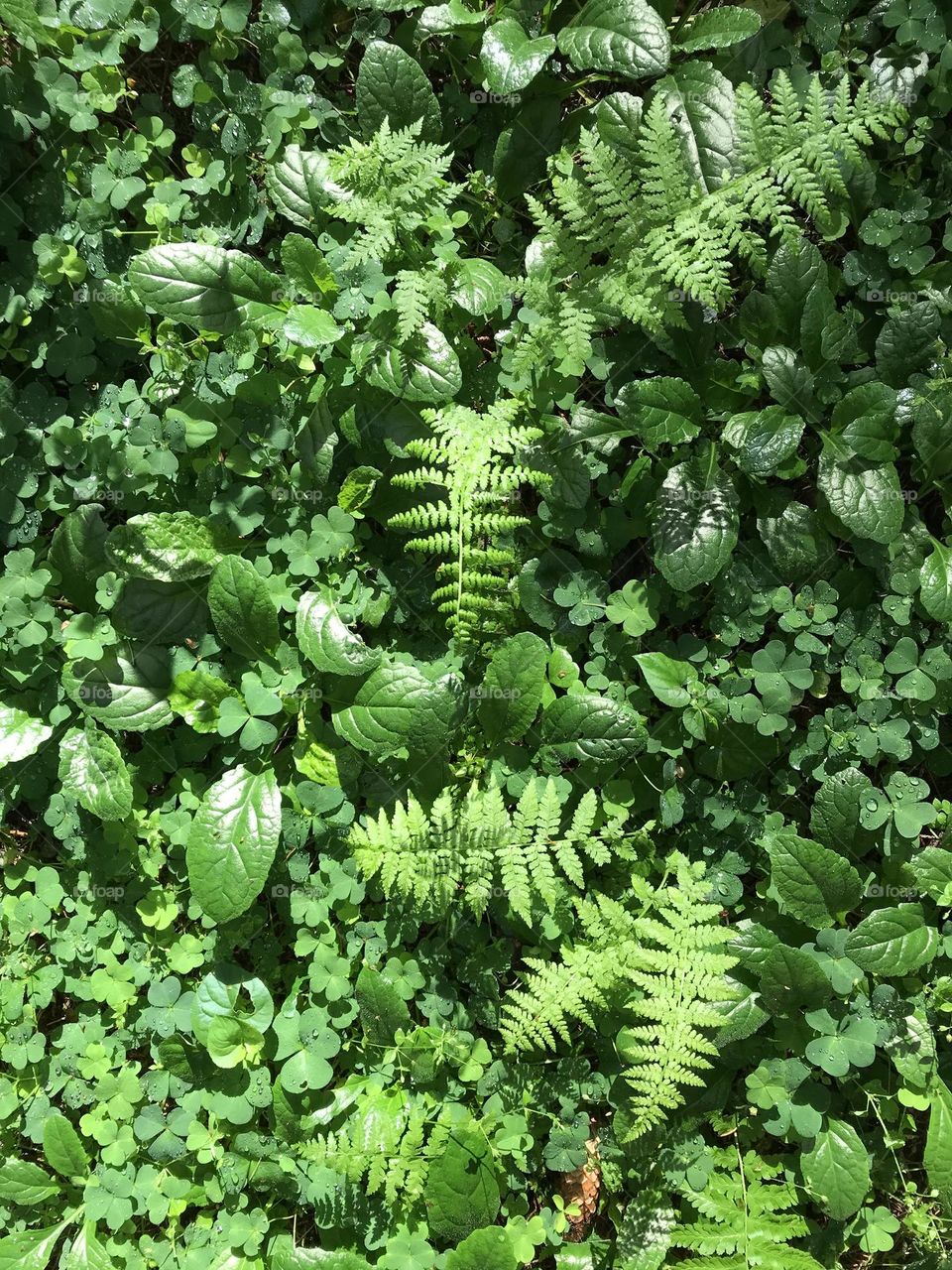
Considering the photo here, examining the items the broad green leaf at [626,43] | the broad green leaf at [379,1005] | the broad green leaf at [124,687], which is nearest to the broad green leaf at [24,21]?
the broad green leaf at [626,43]

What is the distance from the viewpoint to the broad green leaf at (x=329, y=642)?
10.7ft

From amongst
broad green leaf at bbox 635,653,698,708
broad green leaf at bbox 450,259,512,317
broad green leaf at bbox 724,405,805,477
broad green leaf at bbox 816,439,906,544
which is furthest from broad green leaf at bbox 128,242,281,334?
broad green leaf at bbox 816,439,906,544

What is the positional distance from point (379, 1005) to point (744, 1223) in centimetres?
156

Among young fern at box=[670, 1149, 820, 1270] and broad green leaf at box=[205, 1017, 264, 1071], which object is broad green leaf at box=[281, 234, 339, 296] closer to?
broad green leaf at box=[205, 1017, 264, 1071]

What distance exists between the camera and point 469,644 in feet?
11.3

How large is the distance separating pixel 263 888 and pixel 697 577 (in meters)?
2.05

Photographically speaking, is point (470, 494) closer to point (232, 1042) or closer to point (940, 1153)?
point (232, 1042)

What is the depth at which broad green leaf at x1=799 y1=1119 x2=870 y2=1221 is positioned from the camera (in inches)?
129

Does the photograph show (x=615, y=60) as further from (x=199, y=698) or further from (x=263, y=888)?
(x=263, y=888)

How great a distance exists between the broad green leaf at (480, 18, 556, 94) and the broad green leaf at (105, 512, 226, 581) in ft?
6.29

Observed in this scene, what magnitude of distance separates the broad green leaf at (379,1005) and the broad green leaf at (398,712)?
83 cm

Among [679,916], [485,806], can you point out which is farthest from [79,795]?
[679,916]

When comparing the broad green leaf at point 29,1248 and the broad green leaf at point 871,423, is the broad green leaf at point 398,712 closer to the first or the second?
the broad green leaf at point 871,423

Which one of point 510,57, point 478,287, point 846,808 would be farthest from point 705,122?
point 846,808
